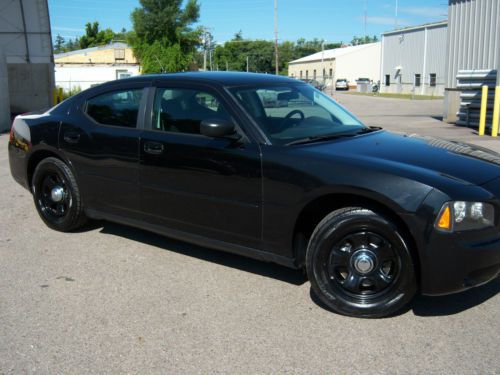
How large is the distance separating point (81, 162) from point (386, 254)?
3.09 meters

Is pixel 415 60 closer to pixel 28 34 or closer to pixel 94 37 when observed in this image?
pixel 28 34

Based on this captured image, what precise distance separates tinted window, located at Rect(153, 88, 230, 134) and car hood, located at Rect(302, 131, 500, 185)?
927mm

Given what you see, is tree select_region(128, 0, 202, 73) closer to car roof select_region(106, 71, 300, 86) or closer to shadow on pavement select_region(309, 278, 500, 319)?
car roof select_region(106, 71, 300, 86)

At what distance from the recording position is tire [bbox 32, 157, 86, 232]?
17.6 feet

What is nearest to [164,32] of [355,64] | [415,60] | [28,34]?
[415,60]

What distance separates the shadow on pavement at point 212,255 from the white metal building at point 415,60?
4494 centimetres

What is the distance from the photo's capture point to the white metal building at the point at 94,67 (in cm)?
5222

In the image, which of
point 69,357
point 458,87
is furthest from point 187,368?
point 458,87

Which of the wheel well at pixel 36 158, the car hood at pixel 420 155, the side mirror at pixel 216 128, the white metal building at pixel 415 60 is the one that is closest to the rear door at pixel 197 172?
the side mirror at pixel 216 128

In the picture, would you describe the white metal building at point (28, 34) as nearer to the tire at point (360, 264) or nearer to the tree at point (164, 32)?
the tire at point (360, 264)

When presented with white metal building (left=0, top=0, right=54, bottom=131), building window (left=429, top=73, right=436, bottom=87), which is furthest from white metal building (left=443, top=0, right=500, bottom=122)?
building window (left=429, top=73, right=436, bottom=87)

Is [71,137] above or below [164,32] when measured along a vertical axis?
below

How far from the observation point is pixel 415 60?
53.2 metres

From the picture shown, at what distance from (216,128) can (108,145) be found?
1.40m
